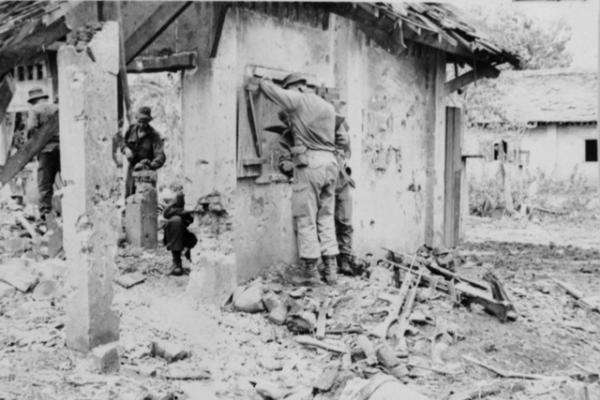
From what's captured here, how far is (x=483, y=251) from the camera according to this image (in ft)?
40.0

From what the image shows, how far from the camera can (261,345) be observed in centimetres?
607

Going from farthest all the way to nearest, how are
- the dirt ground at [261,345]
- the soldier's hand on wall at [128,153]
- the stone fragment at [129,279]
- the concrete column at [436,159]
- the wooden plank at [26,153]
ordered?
the concrete column at [436,159], the soldier's hand on wall at [128,153], the stone fragment at [129,279], the wooden plank at [26,153], the dirt ground at [261,345]

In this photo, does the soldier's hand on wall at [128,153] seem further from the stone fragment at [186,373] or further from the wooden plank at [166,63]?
the stone fragment at [186,373]

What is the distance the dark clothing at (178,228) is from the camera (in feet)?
23.9

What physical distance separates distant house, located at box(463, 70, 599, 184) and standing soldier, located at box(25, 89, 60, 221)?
17.1 m

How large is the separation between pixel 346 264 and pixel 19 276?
3819 millimetres

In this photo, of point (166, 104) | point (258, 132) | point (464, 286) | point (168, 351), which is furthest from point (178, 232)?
point (166, 104)

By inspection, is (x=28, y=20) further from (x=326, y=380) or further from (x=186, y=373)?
(x=326, y=380)

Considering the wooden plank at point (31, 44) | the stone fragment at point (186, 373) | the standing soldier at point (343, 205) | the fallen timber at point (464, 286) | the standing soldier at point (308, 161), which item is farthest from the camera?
the standing soldier at point (343, 205)

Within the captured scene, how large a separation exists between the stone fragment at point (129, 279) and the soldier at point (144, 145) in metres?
2.38

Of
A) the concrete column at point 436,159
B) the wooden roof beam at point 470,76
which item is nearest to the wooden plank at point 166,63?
the concrete column at point 436,159

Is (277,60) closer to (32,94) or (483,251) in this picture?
(32,94)

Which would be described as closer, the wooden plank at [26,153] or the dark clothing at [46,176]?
the wooden plank at [26,153]

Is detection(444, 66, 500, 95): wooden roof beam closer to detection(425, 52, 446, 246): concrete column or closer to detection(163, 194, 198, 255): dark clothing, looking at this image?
detection(425, 52, 446, 246): concrete column
